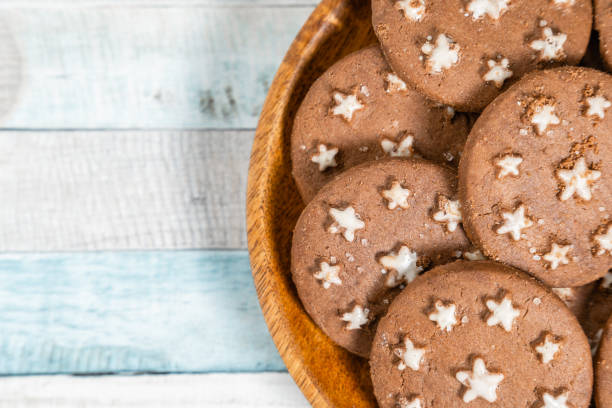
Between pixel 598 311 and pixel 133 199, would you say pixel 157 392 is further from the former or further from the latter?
pixel 598 311

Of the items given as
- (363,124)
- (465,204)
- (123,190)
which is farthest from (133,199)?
(465,204)

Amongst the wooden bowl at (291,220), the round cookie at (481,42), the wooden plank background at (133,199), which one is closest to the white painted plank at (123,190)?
the wooden plank background at (133,199)

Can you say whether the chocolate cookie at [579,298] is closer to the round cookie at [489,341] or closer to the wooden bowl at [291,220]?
the round cookie at [489,341]

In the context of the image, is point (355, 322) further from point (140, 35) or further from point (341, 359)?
point (140, 35)

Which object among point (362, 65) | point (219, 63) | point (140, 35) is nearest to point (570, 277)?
point (362, 65)

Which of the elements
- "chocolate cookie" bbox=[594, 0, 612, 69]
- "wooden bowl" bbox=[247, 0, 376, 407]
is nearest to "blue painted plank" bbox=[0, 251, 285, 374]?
"wooden bowl" bbox=[247, 0, 376, 407]

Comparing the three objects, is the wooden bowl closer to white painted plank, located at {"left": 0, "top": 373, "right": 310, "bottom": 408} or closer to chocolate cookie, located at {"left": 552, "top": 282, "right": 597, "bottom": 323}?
white painted plank, located at {"left": 0, "top": 373, "right": 310, "bottom": 408}
